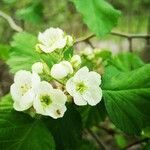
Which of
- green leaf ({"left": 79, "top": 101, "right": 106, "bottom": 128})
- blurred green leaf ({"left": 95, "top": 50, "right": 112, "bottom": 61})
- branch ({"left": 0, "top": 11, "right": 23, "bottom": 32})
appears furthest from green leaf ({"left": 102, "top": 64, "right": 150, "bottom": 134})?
branch ({"left": 0, "top": 11, "right": 23, "bottom": 32})

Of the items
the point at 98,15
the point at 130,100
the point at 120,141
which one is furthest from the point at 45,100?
the point at 120,141

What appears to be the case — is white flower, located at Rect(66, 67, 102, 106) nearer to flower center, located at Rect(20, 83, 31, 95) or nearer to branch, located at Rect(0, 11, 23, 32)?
flower center, located at Rect(20, 83, 31, 95)

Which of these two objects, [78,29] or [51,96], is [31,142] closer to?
[51,96]

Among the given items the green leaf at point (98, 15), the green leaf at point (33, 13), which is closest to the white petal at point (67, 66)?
the green leaf at point (98, 15)

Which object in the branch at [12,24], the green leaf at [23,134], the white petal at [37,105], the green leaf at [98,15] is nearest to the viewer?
the white petal at [37,105]

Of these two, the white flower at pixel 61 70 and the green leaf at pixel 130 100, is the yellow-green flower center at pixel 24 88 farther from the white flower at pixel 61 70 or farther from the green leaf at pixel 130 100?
the green leaf at pixel 130 100

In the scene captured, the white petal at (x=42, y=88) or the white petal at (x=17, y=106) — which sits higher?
→ the white petal at (x=42, y=88)
